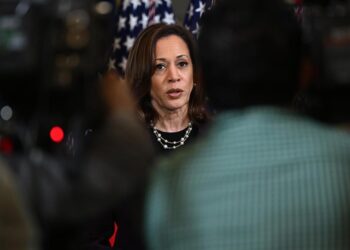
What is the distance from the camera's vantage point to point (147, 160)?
167cm

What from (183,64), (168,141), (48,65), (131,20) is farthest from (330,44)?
(131,20)

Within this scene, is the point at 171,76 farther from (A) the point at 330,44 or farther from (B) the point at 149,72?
(A) the point at 330,44

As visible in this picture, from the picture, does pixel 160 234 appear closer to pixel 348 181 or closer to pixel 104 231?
pixel 348 181

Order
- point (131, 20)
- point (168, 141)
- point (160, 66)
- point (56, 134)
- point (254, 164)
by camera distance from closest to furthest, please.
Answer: point (254, 164), point (56, 134), point (168, 141), point (160, 66), point (131, 20)

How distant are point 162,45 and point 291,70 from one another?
184 centimetres

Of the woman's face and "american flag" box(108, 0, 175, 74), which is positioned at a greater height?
"american flag" box(108, 0, 175, 74)

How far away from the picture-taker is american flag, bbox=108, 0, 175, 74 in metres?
4.21

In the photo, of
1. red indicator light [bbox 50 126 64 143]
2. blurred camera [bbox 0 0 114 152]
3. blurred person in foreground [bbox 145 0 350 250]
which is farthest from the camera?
red indicator light [bbox 50 126 64 143]

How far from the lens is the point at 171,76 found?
3.38 metres

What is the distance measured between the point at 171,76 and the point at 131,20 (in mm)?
985

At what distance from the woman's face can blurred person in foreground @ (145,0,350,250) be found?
1675 millimetres

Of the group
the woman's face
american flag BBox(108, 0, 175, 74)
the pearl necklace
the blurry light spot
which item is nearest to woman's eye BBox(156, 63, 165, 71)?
the woman's face

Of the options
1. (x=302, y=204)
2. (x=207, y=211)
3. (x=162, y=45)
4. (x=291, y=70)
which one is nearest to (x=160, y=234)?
(x=207, y=211)

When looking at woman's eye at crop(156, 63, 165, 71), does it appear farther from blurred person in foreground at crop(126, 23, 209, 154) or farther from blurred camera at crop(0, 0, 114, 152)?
blurred camera at crop(0, 0, 114, 152)
